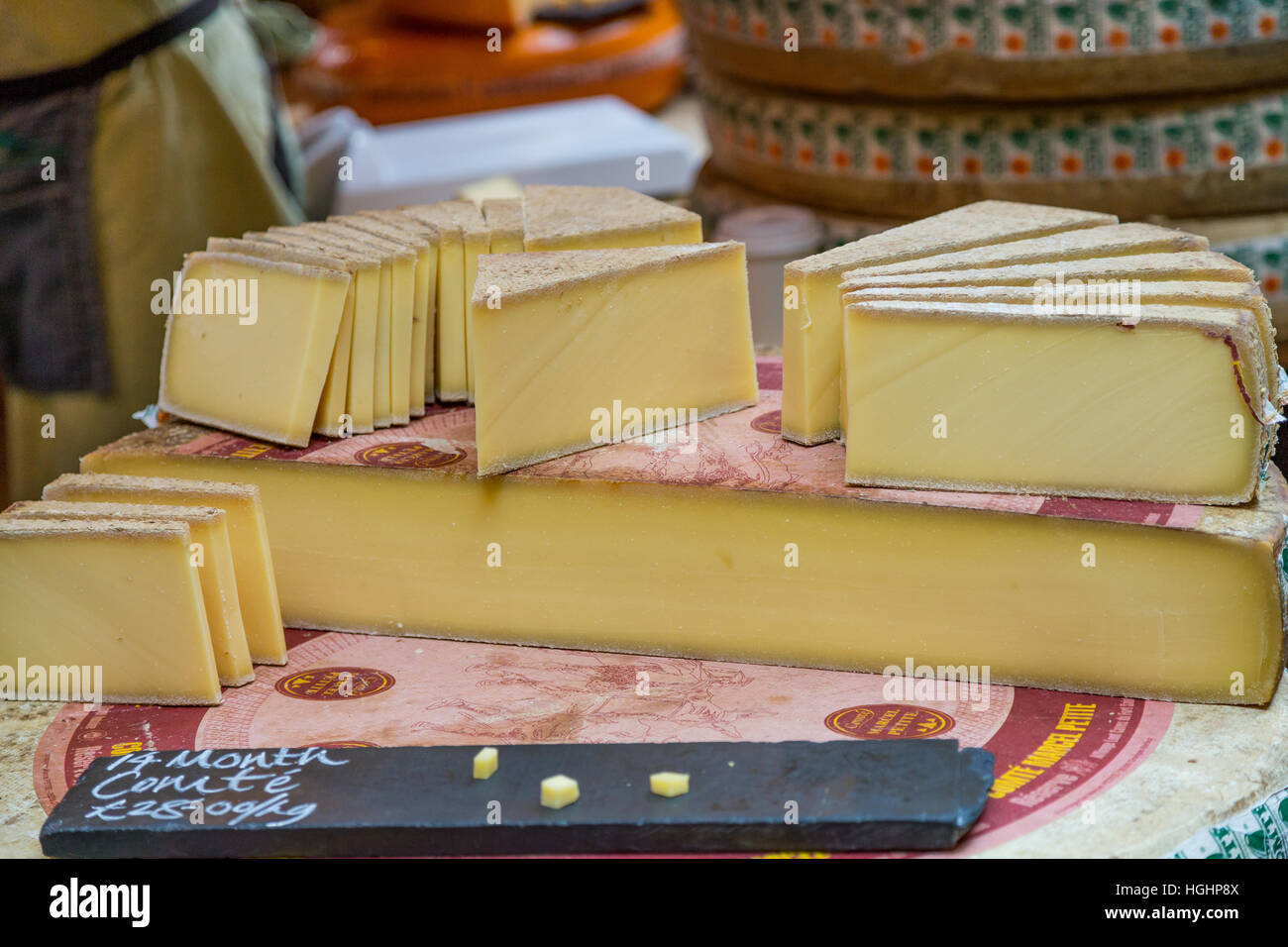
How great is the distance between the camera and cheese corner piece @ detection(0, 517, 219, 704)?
63.0 inches

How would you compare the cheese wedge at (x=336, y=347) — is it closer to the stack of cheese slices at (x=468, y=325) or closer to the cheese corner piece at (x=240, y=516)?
the stack of cheese slices at (x=468, y=325)

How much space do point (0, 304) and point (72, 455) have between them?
277 mm

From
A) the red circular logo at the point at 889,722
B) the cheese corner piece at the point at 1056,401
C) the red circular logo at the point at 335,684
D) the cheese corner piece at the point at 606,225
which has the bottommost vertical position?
the red circular logo at the point at 889,722

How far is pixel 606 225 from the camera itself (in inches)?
75.4

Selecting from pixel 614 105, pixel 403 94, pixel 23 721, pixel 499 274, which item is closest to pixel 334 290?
pixel 499 274

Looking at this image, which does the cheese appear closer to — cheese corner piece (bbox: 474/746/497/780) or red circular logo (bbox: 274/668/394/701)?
red circular logo (bbox: 274/668/394/701)

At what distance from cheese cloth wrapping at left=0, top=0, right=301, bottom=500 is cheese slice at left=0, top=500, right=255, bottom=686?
2.87ft

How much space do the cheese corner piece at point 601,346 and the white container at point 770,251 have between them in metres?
0.83

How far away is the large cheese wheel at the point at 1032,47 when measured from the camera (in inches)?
95.3

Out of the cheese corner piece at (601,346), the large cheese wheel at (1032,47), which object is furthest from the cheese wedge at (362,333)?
the large cheese wheel at (1032,47)

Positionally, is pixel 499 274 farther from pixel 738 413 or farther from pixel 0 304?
pixel 0 304

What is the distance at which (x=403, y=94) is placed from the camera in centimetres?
507

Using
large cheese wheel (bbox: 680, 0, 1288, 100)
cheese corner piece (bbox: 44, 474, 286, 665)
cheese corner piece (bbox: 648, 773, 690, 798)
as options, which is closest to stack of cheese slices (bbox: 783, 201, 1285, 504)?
cheese corner piece (bbox: 648, 773, 690, 798)

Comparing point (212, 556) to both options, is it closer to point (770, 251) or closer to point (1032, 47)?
point (770, 251)
